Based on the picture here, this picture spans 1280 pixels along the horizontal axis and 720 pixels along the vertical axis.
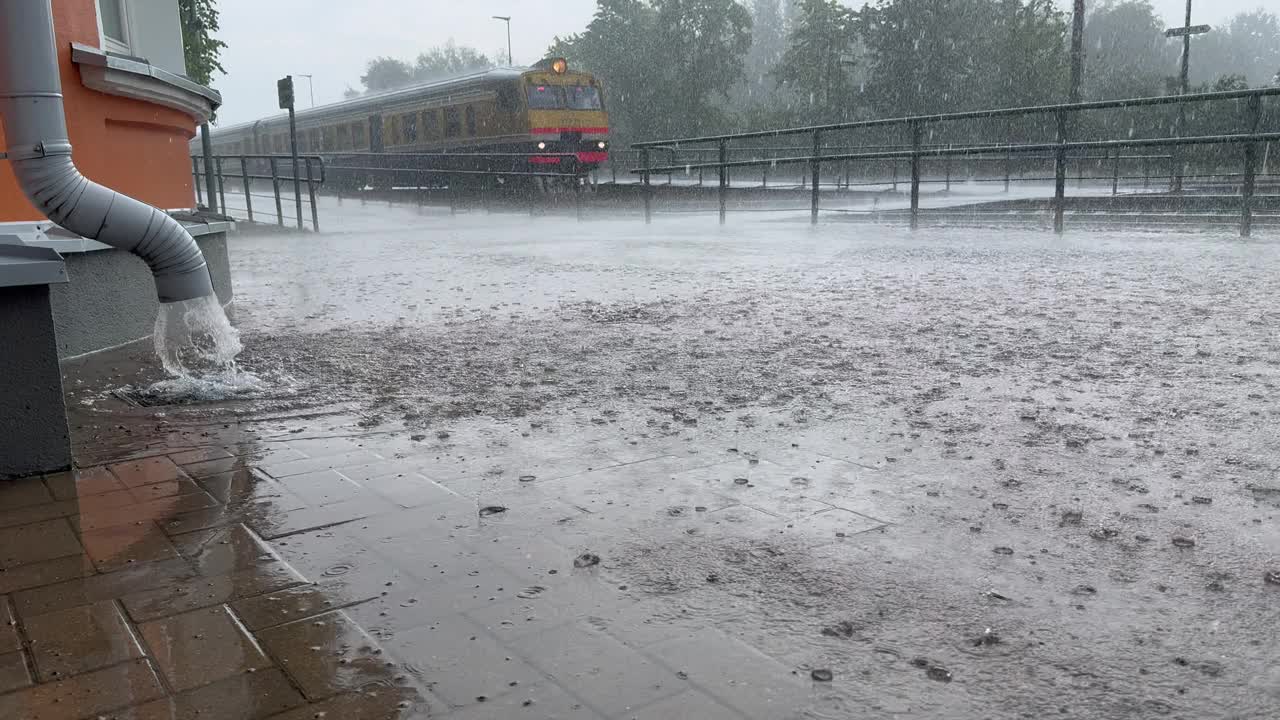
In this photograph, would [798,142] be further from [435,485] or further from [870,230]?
[435,485]

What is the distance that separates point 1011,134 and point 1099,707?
3444 centimetres

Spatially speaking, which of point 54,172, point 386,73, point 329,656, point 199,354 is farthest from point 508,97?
point 386,73

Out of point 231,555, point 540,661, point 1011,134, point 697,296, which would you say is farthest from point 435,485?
point 1011,134

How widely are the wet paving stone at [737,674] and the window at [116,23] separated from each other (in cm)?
640

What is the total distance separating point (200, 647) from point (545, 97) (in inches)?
893

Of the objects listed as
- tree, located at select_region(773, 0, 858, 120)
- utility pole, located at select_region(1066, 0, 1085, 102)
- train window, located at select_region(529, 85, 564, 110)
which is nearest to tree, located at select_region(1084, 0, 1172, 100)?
tree, located at select_region(773, 0, 858, 120)

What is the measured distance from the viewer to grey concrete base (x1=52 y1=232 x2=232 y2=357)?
5051mm

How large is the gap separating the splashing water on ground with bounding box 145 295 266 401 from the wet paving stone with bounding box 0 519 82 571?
1559mm

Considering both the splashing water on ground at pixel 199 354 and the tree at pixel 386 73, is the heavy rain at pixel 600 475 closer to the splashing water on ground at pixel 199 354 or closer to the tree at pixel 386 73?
the splashing water on ground at pixel 199 354

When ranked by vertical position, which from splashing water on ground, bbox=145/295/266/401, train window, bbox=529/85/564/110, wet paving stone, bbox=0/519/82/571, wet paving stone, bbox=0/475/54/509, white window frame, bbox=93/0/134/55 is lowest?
wet paving stone, bbox=0/519/82/571

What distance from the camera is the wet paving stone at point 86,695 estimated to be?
1793 millimetres

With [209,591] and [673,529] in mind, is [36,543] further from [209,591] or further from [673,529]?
[673,529]

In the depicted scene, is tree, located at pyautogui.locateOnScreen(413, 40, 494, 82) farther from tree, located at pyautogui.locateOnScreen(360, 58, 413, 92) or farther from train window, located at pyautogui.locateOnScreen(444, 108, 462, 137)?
train window, located at pyautogui.locateOnScreen(444, 108, 462, 137)

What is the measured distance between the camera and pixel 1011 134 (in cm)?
3338
